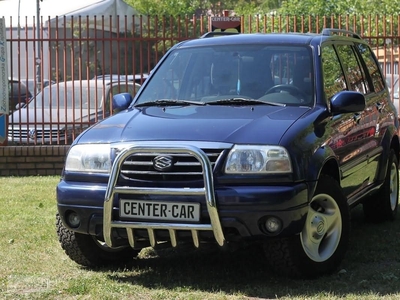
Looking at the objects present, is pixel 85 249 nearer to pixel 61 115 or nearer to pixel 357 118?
pixel 357 118

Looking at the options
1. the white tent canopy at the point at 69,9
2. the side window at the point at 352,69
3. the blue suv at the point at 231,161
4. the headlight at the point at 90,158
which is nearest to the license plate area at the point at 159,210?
the blue suv at the point at 231,161

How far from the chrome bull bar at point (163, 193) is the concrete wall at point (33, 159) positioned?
747 cm

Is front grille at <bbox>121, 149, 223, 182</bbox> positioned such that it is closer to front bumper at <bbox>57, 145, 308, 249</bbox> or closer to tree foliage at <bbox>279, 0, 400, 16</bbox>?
front bumper at <bbox>57, 145, 308, 249</bbox>

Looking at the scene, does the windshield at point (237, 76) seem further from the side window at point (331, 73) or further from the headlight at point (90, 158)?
the headlight at point (90, 158)

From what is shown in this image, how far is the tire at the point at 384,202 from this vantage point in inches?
310

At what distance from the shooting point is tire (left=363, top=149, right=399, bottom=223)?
7.87 m

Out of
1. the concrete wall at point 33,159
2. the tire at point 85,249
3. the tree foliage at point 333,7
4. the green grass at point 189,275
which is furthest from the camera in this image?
the tree foliage at point 333,7

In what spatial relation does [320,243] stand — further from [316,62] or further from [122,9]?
[122,9]

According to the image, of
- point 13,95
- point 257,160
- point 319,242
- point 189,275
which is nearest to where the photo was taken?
point 257,160

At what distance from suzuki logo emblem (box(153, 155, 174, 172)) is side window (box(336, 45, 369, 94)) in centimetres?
225

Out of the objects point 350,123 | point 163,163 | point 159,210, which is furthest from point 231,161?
point 350,123

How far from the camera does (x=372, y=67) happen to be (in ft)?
26.1

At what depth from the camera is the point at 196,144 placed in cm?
532

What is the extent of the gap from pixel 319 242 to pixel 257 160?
0.84m
